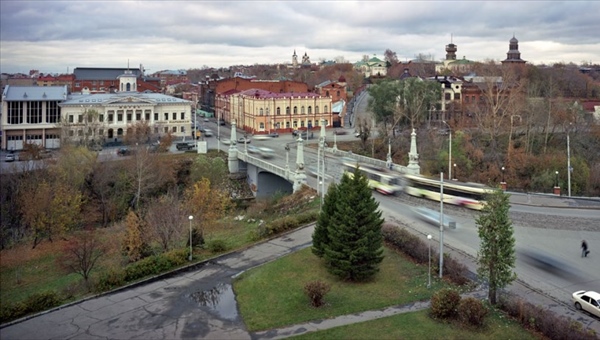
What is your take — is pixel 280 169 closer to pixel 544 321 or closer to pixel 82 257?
pixel 82 257

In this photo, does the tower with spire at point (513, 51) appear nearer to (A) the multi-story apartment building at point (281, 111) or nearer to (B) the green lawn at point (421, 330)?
(A) the multi-story apartment building at point (281, 111)

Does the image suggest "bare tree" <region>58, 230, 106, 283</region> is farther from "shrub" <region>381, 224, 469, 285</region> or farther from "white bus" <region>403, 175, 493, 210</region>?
"white bus" <region>403, 175, 493, 210</region>

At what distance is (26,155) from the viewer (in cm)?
5056

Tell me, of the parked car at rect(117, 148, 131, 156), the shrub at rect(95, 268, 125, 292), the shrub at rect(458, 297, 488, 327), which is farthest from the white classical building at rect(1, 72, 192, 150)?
the shrub at rect(458, 297, 488, 327)

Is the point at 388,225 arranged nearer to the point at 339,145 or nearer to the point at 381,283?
the point at 381,283

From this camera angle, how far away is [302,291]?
64.2 feet

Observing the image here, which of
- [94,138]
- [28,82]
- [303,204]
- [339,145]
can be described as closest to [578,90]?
[339,145]

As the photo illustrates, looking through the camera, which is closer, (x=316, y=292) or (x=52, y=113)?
(x=316, y=292)

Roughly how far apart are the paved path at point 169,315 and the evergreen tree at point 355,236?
2.73 meters

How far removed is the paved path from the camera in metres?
16.3

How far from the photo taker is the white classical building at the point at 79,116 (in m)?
62.3

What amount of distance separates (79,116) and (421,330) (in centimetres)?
6057

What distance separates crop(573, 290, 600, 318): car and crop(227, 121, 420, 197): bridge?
23.6 metres

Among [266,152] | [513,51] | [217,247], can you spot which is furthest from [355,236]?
[513,51]
